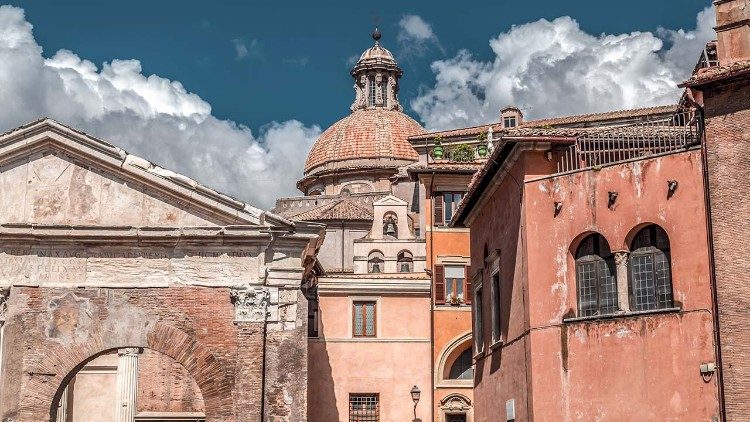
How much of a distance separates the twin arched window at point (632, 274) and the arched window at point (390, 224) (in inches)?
1171

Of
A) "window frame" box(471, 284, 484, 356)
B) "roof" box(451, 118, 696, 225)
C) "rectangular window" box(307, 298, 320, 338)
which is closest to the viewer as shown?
"roof" box(451, 118, 696, 225)

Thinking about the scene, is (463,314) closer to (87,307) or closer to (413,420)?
(413,420)

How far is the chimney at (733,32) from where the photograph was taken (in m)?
17.8

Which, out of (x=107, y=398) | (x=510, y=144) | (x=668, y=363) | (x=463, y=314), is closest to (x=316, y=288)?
(x=463, y=314)

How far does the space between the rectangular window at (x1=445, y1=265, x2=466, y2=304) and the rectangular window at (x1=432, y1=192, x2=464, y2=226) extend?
1.73 m

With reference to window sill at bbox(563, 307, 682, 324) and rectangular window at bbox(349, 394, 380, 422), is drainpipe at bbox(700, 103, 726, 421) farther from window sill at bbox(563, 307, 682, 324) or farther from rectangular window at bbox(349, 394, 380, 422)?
rectangular window at bbox(349, 394, 380, 422)

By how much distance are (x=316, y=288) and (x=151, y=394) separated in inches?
267

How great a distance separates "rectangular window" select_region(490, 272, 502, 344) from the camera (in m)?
22.4

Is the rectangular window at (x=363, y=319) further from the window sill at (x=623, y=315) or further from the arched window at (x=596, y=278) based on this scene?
the window sill at (x=623, y=315)

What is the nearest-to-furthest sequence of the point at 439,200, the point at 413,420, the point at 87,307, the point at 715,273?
the point at 715,273
the point at 87,307
the point at 413,420
the point at 439,200

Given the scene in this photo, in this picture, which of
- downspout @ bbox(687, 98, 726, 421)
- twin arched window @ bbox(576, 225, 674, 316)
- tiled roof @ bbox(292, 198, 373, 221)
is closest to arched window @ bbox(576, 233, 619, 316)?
twin arched window @ bbox(576, 225, 674, 316)

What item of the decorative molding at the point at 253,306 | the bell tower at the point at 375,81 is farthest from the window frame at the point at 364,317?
the bell tower at the point at 375,81

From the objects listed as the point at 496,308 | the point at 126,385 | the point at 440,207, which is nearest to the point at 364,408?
the point at 440,207

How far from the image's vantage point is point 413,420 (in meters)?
35.6
